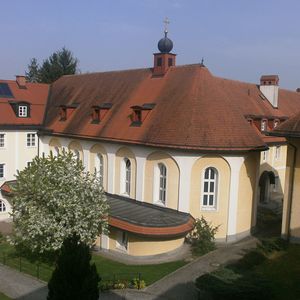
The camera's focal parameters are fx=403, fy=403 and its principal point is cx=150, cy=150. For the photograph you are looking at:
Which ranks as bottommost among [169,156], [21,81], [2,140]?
[2,140]

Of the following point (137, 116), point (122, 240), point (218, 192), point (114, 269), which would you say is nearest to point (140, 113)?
point (137, 116)

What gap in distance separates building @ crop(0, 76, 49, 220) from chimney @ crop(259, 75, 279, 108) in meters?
24.2

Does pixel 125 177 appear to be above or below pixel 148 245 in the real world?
above

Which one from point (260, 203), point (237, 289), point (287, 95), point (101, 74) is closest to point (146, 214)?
point (237, 289)

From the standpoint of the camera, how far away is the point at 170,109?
2959cm

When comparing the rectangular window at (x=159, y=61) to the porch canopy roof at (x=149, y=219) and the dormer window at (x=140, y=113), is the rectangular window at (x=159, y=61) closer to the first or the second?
the dormer window at (x=140, y=113)

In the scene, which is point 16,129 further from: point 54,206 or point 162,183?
point 54,206

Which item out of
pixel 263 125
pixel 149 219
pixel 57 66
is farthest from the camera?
pixel 57 66

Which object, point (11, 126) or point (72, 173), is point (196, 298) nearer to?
point (72, 173)

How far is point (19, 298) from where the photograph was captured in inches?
774

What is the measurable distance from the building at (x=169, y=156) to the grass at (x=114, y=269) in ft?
5.46

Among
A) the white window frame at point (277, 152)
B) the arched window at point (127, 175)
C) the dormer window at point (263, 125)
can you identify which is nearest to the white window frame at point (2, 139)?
the arched window at point (127, 175)

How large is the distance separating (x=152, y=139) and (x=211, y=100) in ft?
16.8

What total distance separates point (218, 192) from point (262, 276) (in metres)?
8.86
